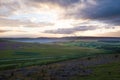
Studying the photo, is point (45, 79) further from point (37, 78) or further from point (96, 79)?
point (96, 79)

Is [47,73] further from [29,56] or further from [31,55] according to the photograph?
[31,55]

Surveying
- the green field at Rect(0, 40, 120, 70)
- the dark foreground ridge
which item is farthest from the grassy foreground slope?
the dark foreground ridge

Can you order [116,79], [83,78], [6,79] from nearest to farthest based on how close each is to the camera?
[116,79] → [83,78] → [6,79]

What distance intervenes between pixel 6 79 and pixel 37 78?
17.3 feet

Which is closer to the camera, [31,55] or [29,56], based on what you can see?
[29,56]

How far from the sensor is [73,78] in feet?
111

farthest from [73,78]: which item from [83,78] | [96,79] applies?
[96,79]

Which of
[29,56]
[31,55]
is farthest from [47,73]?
[31,55]

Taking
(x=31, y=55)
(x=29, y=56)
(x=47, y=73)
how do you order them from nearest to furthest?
(x=47, y=73) → (x=29, y=56) → (x=31, y=55)

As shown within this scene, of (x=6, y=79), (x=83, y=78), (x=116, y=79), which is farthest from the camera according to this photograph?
(x=6, y=79)

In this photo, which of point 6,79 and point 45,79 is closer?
point 45,79

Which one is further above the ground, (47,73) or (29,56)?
(47,73)

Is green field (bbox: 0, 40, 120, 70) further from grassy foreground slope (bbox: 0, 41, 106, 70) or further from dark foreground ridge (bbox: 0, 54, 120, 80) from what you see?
dark foreground ridge (bbox: 0, 54, 120, 80)

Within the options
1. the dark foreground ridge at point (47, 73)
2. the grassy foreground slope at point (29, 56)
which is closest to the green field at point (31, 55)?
the grassy foreground slope at point (29, 56)
